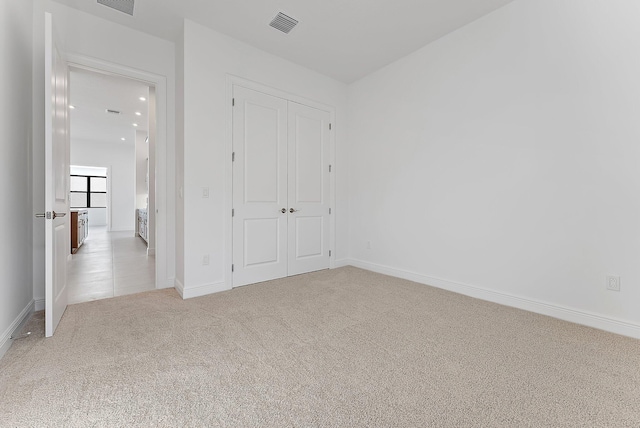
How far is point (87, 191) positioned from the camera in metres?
10.8

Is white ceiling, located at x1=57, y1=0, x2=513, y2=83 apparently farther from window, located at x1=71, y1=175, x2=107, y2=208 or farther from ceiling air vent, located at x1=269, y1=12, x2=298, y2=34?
window, located at x1=71, y1=175, x2=107, y2=208

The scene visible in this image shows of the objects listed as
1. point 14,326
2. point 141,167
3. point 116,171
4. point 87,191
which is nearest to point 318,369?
point 14,326

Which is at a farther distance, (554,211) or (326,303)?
(326,303)

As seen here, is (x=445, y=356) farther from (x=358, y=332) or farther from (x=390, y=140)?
(x=390, y=140)

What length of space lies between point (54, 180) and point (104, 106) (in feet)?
16.2

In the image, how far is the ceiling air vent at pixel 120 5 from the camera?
2.61 m

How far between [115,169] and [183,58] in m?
8.81

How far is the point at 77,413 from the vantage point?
128cm

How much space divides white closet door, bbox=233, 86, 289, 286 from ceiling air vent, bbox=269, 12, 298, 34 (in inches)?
29.3

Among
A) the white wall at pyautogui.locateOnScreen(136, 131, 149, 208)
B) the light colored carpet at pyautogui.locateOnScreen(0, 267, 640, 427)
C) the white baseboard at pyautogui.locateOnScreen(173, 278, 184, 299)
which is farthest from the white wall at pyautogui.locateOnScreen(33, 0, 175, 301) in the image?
the white wall at pyautogui.locateOnScreen(136, 131, 149, 208)

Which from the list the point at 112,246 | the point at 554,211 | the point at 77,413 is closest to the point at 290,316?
the point at 77,413

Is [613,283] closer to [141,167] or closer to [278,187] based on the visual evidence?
[278,187]

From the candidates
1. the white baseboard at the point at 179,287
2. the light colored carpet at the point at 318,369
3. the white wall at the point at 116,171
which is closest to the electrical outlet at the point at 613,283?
the light colored carpet at the point at 318,369

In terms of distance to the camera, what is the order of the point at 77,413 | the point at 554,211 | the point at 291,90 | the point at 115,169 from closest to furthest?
the point at 77,413
the point at 554,211
the point at 291,90
the point at 115,169
